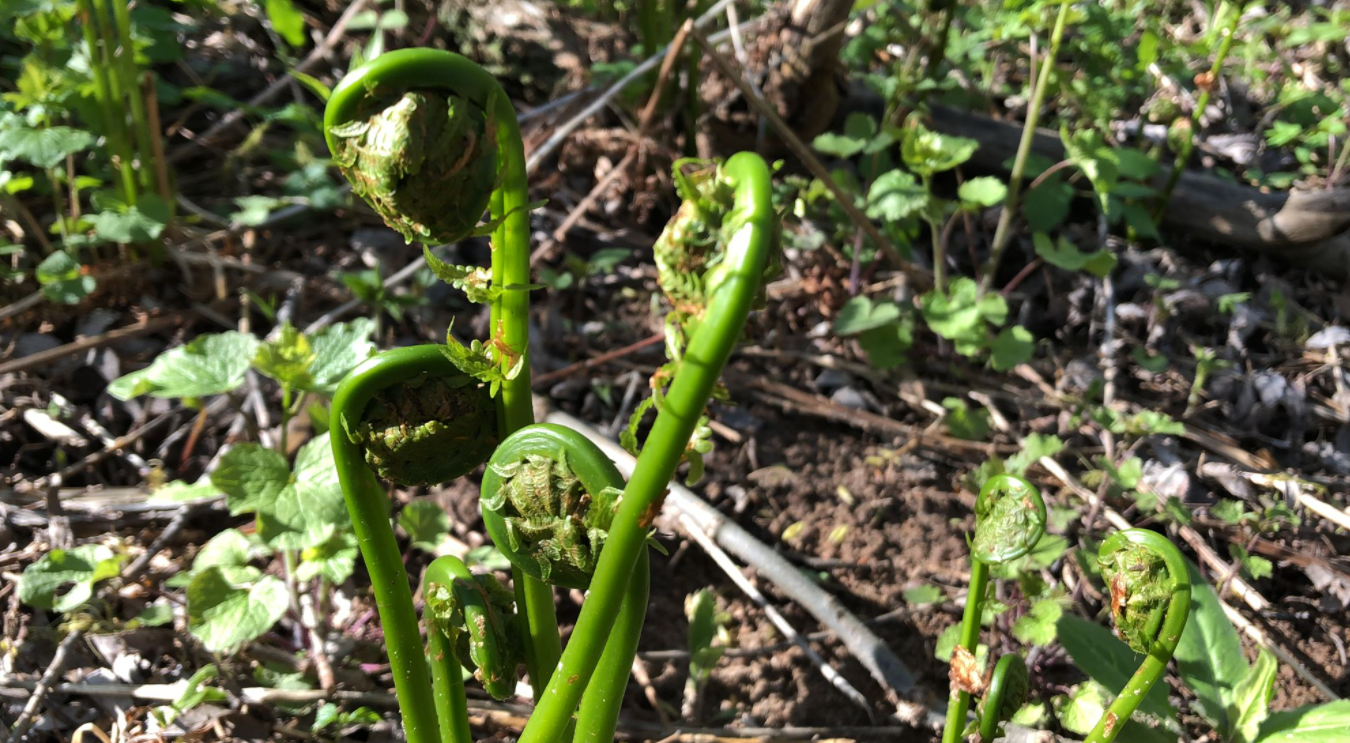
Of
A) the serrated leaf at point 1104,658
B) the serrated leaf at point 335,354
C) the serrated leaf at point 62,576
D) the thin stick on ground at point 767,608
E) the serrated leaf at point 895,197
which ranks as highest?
the serrated leaf at point 335,354

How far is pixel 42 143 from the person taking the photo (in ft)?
7.39

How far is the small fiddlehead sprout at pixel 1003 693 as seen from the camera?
1.25 meters

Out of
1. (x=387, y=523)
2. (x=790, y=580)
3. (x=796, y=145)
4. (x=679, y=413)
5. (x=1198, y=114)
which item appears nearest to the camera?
(x=679, y=413)

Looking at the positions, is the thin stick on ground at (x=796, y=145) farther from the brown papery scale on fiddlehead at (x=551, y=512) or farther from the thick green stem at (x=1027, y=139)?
the brown papery scale on fiddlehead at (x=551, y=512)

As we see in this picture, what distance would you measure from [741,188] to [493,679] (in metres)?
0.68

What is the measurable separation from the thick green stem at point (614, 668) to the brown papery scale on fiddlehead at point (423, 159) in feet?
1.29

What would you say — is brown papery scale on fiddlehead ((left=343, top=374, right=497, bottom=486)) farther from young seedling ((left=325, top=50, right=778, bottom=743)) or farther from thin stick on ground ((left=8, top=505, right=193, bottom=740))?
thin stick on ground ((left=8, top=505, right=193, bottom=740))

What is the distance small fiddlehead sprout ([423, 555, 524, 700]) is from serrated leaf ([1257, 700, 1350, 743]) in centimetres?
131

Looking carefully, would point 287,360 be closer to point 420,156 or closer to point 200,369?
point 200,369

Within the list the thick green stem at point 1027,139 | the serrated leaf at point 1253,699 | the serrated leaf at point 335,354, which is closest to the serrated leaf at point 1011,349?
the thick green stem at point 1027,139

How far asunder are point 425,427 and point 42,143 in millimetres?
1939

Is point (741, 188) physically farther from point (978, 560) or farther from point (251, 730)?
point (251, 730)

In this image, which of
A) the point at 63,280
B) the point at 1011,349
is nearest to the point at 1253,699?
the point at 1011,349

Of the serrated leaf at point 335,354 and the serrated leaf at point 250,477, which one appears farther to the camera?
the serrated leaf at point 335,354
